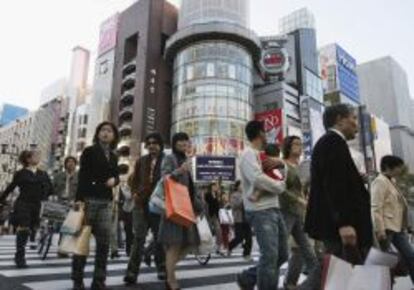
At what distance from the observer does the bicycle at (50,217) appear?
7.26 meters

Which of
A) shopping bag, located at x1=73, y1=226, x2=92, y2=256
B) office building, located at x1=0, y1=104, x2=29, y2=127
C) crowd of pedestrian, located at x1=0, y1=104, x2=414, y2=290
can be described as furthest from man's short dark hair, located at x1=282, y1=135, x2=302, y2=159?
office building, located at x1=0, y1=104, x2=29, y2=127

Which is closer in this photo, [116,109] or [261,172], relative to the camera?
[261,172]

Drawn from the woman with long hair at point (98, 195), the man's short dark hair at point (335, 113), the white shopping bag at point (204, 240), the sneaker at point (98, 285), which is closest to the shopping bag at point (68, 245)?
the woman with long hair at point (98, 195)

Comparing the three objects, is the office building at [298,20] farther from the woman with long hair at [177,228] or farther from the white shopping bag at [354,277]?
the white shopping bag at [354,277]

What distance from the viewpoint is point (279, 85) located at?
193 ft

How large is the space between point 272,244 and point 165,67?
54987 millimetres

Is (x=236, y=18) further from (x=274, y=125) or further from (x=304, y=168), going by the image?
(x=304, y=168)

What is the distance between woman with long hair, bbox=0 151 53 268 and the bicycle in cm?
38

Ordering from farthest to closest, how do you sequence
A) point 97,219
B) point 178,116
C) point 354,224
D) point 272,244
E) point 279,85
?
point 279,85 → point 178,116 → point 97,219 → point 272,244 → point 354,224

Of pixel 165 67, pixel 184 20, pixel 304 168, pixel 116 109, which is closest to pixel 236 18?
pixel 184 20

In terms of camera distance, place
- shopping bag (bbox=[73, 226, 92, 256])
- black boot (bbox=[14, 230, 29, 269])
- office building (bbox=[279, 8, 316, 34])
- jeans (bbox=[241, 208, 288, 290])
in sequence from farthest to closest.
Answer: office building (bbox=[279, 8, 316, 34]) < black boot (bbox=[14, 230, 29, 269]) < shopping bag (bbox=[73, 226, 92, 256]) < jeans (bbox=[241, 208, 288, 290])

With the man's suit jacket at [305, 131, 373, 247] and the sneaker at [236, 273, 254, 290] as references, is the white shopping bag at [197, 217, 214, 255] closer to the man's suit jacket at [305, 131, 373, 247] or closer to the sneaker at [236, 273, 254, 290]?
the sneaker at [236, 273, 254, 290]

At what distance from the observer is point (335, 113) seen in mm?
3242

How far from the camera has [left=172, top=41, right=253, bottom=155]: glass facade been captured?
46781 millimetres
